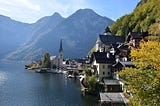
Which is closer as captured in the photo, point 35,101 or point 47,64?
point 35,101

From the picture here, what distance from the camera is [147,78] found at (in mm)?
18984

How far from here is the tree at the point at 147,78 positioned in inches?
726

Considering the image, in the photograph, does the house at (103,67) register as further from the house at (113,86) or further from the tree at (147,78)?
the tree at (147,78)

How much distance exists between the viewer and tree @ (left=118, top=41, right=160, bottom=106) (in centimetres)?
1844

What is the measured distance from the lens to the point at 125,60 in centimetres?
8131

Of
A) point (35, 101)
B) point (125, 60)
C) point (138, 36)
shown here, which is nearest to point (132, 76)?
point (35, 101)

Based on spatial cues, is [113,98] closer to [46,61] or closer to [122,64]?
[122,64]

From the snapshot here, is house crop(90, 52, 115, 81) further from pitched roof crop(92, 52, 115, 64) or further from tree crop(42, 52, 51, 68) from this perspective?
tree crop(42, 52, 51, 68)

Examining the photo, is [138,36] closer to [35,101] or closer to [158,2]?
[35,101]

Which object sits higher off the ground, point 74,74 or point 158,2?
point 158,2

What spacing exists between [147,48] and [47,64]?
16988cm

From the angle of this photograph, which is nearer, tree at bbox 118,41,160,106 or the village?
tree at bbox 118,41,160,106

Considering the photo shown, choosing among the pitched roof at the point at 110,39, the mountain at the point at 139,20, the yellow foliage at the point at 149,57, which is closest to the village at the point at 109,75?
the pitched roof at the point at 110,39

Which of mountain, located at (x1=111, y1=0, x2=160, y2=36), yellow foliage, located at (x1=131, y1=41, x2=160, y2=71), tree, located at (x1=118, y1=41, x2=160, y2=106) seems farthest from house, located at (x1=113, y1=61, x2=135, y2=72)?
mountain, located at (x1=111, y1=0, x2=160, y2=36)
